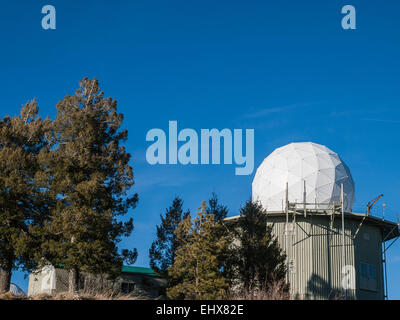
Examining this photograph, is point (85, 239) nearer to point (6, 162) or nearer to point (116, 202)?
point (116, 202)

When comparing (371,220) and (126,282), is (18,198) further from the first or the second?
(371,220)

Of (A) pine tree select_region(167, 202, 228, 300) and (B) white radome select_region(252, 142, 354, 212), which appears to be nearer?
(A) pine tree select_region(167, 202, 228, 300)

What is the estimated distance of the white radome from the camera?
3566 centimetres

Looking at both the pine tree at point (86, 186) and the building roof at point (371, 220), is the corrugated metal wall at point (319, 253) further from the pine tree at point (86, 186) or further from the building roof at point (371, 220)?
the pine tree at point (86, 186)

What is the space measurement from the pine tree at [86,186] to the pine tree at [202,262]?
285 centimetres

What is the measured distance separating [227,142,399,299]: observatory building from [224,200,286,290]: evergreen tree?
6.56 metres

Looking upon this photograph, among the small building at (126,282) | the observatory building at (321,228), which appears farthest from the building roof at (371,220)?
the small building at (126,282)

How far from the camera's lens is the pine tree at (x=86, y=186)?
2533cm

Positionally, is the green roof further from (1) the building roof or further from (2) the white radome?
(2) the white radome

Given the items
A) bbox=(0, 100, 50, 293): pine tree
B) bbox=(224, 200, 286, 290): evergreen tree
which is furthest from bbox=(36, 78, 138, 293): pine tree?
bbox=(224, 200, 286, 290): evergreen tree

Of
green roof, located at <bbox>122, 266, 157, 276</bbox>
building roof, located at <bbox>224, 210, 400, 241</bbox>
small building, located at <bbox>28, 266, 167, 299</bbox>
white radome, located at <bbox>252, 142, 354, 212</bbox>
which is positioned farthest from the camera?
green roof, located at <bbox>122, 266, 157, 276</bbox>

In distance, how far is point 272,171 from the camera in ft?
122

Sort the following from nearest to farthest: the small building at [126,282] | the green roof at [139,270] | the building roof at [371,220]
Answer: the small building at [126,282] → the building roof at [371,220] → the green roof at [139,270]
